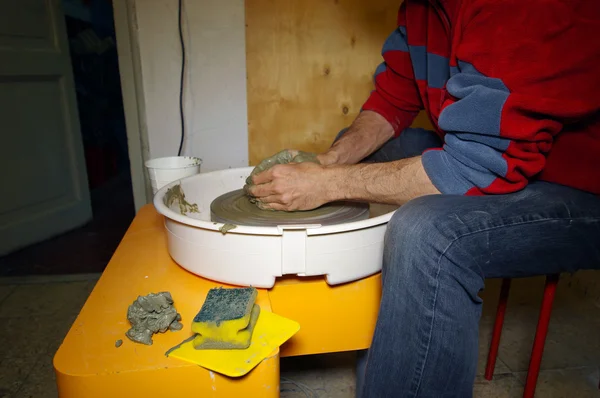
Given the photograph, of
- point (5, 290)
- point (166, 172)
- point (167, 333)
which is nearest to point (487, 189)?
point (167, 333)

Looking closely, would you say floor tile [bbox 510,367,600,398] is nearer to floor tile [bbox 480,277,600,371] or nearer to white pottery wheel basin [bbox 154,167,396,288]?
floor tile [bbox 480,277,600,371]

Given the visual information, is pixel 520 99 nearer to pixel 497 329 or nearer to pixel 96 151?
pixel 497 329

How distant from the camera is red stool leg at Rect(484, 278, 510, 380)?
3.96 feet

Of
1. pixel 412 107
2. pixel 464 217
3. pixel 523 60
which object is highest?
pixel 523 60

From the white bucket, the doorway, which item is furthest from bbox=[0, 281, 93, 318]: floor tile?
the white bucket

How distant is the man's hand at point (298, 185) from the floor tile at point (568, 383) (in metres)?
0.87

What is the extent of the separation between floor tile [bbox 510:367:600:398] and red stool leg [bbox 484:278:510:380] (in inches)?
4.1

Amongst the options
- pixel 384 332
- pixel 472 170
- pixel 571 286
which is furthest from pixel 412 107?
pixel 571 286

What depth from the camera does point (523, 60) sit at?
709 millimetres

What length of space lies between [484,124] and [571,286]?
1412 mm

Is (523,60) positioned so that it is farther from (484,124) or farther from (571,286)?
(571,286)

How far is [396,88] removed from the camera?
136 cm

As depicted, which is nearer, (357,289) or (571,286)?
(357,289)

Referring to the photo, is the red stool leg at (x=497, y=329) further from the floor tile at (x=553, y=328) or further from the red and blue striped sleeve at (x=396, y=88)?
the red and blue striped sleeve at (x=396, y=88)
